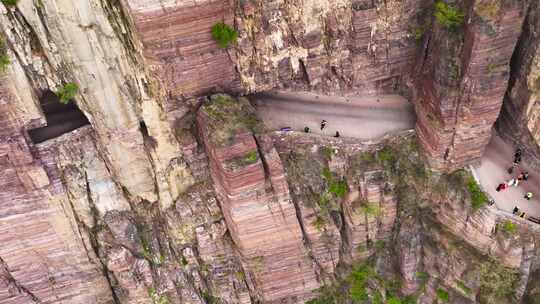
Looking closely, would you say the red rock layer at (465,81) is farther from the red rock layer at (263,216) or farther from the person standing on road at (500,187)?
the red rock layer at (263,216)

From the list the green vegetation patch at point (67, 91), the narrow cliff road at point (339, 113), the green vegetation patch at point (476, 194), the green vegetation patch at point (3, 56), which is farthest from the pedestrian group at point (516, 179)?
the green vegetation patch at point (3, 56)

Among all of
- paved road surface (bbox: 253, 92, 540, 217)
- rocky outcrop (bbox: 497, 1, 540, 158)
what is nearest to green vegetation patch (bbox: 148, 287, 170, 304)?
paved road surface (bbox: 253, 92, 540, 217)

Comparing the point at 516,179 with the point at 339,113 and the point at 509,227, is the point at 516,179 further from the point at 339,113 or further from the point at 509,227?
the point at 339,113

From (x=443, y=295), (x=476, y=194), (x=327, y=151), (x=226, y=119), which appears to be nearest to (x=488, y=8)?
(x=476, y=194)

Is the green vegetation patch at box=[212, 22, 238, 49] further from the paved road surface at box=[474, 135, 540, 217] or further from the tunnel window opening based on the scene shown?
the paved road surface at box=[474, 135, 540, 217]

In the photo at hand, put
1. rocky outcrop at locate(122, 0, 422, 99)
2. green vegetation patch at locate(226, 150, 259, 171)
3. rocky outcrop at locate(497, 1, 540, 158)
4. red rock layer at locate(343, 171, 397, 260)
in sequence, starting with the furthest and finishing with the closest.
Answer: red rock layer at locate(343, 171, 397, 260)
green vegetation patch at locate(226, 150, 259, 171)
rocky outcrop at locate(122, 0, 422, 99)
rocky outcrop at locate(497, 1, 540, 158)

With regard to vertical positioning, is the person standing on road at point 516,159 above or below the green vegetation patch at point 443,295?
above

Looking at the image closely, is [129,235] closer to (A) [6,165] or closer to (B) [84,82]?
(A) [6,165]
